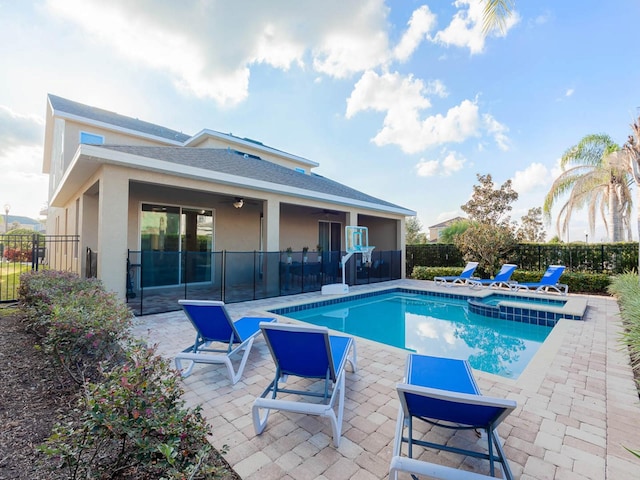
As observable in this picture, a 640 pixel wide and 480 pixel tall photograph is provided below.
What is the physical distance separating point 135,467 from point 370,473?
159cm

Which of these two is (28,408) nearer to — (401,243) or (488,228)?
(401,243)

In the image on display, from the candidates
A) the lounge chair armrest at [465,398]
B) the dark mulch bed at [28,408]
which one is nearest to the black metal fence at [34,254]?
the dark mulch bed at [28,408]

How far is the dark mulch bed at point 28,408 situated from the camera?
210cm

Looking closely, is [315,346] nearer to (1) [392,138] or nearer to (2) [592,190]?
(1) [392,138]

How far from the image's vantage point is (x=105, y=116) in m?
15.2

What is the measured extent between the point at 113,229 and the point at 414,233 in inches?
1394

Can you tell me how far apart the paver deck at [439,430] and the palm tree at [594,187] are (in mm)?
14732

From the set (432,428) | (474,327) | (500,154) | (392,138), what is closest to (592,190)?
(500,154)

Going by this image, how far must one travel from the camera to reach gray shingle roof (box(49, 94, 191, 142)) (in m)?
13.6

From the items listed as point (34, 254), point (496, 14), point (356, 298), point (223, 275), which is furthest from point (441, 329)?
point (34, 254)

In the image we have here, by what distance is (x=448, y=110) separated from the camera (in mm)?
14094

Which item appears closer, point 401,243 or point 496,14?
point 496,14

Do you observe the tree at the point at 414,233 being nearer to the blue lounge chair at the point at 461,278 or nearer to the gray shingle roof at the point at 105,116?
the blue lounge chair at the point at 461,278

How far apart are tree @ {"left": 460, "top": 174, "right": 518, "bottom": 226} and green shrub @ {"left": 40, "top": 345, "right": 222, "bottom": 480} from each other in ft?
60.3
